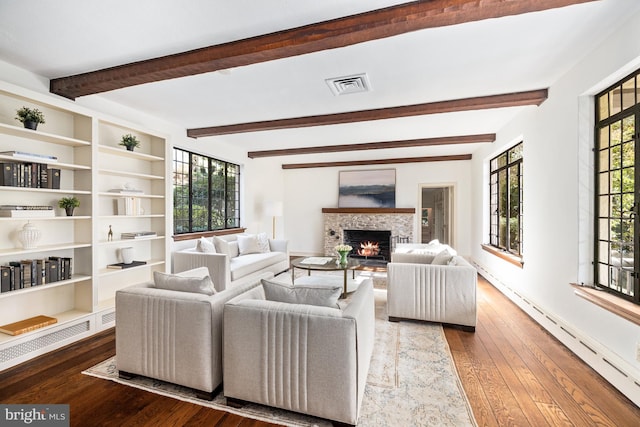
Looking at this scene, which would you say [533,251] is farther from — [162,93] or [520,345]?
[162,93]

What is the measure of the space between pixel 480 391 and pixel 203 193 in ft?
16.2

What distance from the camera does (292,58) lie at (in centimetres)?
254

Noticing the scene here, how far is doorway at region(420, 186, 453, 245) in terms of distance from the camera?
730 cm

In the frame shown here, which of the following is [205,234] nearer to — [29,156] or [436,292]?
[29,156]

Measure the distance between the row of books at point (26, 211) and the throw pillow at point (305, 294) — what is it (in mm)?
2306

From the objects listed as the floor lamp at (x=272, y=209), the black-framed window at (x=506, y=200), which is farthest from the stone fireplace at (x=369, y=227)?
the black-framed window at (x=506, y=200)

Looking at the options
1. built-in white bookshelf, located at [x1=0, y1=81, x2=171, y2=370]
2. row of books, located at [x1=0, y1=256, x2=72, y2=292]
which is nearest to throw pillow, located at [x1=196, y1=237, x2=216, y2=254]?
built-in white bookshelf, located at [x1=0, y1=81, x2=171, y2=370]

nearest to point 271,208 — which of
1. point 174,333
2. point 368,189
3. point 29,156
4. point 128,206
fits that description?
point 368,189

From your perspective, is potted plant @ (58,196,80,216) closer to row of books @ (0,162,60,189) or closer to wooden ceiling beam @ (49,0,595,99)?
row of books @ (0,162,60,189)

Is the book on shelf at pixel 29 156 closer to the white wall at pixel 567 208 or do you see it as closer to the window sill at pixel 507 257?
the white wall at pixel 567 208

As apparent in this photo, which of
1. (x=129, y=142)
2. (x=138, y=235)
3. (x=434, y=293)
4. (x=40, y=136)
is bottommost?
(x=434, y=293)

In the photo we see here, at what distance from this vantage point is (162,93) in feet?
10.9

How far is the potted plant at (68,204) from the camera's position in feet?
9.59

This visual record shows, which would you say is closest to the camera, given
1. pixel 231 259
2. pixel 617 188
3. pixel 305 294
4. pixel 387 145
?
pixel 305 294
